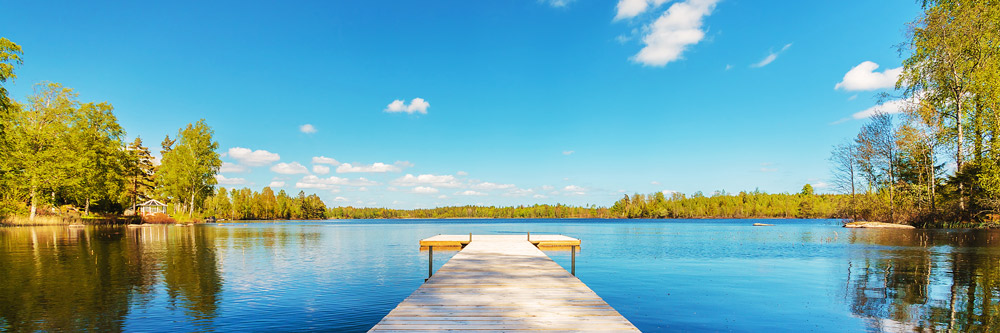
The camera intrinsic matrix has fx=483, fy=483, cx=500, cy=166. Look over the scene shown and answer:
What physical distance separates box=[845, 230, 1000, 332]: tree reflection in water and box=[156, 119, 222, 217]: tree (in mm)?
82373

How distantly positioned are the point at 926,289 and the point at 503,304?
13.4 meters

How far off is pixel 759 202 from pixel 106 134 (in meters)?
185

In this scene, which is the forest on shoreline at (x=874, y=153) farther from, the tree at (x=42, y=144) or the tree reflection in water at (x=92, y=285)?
the tree reflection in water at (x=92, y=285)

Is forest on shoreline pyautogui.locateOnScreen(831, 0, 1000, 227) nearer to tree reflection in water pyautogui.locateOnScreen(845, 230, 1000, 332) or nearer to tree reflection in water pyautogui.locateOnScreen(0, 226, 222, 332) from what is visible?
tree reflection in water pyautogui.locateOnScreen(845, 230, 1000, 332)

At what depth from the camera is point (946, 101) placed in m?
41.1

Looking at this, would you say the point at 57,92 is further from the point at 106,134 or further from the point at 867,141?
the point at 867,141

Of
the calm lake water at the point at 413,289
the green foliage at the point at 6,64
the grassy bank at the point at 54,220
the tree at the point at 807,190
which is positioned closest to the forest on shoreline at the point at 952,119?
the calm lake water at the point at 413,289

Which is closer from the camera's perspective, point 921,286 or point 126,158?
point 921,286

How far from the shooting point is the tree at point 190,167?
242 feet

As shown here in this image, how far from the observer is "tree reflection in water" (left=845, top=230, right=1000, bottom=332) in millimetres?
10289

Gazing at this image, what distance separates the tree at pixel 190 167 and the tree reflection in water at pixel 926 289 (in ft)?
270

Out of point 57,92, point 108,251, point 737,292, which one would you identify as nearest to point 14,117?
point 57,92

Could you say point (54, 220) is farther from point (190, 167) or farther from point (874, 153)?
point (874, 153)

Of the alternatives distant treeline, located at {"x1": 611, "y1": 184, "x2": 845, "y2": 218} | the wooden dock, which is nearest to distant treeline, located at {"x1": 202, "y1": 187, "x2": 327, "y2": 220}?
the wooden dock
